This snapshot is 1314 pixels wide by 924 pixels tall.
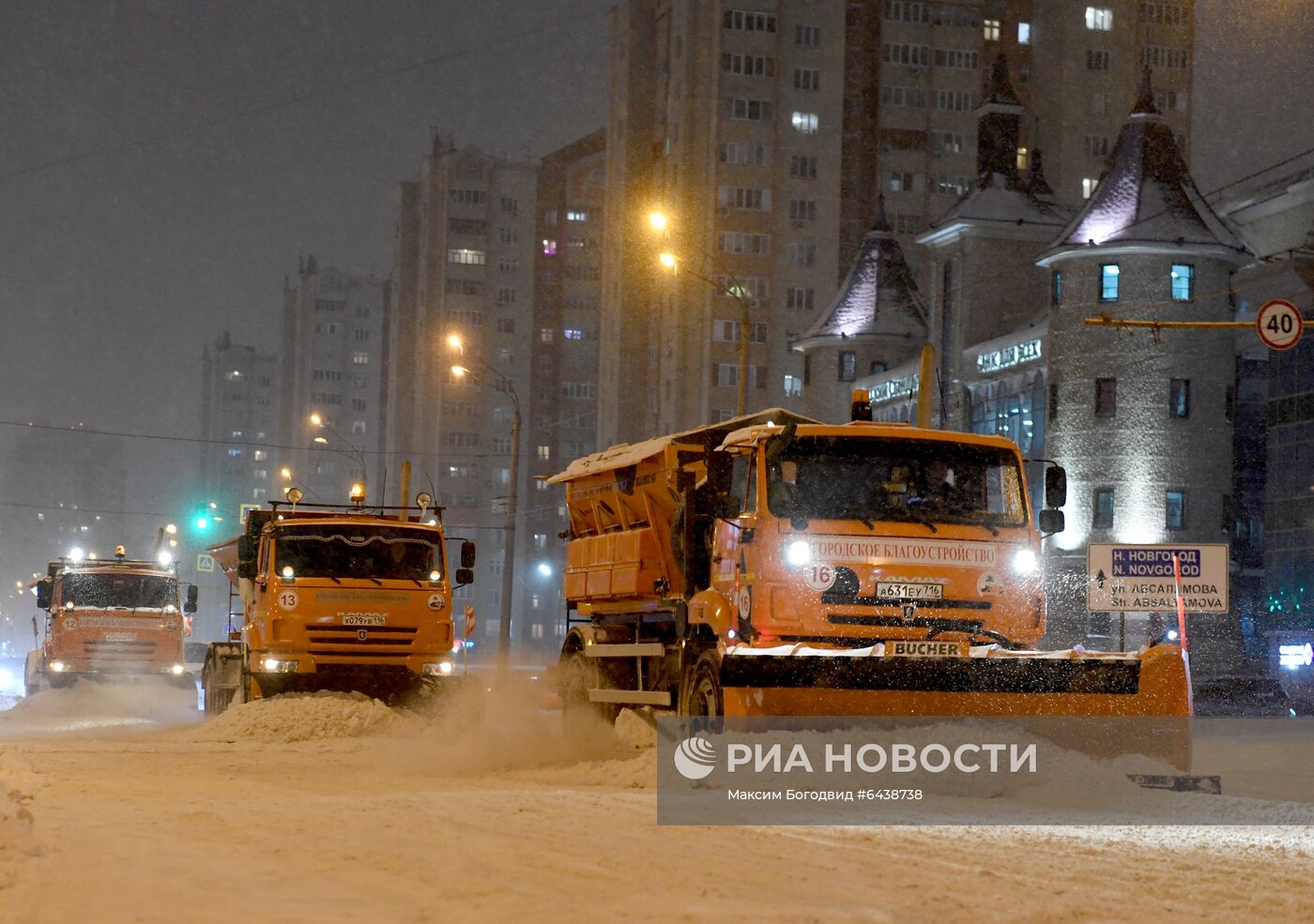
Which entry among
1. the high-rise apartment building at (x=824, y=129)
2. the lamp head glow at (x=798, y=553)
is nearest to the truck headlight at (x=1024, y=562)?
the lamp head glow at (x=798, y=553)

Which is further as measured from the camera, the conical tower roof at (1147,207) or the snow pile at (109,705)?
the conical tower roof at (1147,207)

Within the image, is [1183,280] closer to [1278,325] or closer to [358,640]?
[1278,325]

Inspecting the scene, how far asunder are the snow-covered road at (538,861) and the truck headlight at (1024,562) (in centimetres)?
358

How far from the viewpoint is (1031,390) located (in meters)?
63.8

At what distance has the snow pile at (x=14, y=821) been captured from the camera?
852cm

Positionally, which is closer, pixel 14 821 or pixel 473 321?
pixel 14 821

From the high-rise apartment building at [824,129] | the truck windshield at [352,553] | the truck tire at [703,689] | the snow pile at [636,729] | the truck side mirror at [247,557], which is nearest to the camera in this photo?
the truck tire at [703,689]

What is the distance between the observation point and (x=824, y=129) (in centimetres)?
10681

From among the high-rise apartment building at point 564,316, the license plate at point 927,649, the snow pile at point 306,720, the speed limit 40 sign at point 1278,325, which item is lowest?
the snow pile at point 306,720

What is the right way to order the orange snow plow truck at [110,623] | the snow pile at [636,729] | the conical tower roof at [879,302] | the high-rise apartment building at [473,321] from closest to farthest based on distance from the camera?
the snow pile at [636,729], the orange snow plow truck at [110,623], the conical tower roof at [879,302], the high-rise apartment building at [473,321]

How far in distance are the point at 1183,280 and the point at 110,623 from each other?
40421mm

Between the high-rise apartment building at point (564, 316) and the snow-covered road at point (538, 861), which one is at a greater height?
the high-rise apartment building at point (564, 316)

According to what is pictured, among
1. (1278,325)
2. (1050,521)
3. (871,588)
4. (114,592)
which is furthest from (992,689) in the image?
(114,592)

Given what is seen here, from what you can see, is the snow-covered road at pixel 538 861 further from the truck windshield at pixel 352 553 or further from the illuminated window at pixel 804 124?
the illuminated window at pixel 804 124
